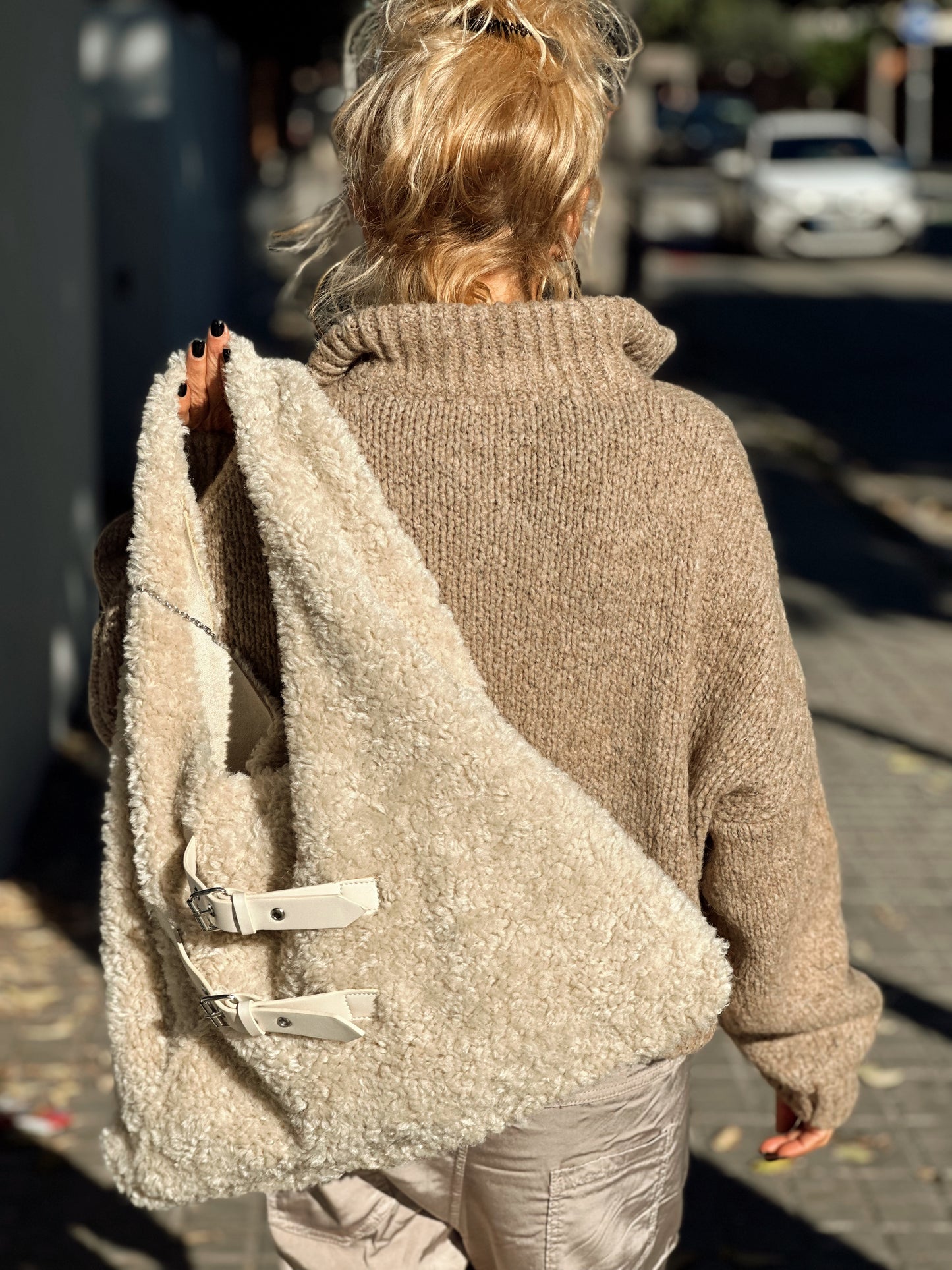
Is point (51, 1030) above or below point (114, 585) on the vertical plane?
below

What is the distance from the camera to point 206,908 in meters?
1.50

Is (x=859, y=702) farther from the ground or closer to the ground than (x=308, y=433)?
closer to the ground

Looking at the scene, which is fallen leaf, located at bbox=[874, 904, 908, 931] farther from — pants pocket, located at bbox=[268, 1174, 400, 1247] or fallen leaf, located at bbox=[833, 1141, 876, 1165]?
pants pocket, located at bbox=[268, 1174, 400, 1247]

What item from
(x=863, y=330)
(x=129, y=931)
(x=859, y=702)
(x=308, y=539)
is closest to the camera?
(x=308, y=539)

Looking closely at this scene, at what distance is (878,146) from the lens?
915 inches

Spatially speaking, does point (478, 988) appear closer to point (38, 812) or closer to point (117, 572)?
point (117, 572)

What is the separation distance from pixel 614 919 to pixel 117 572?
2.22ft

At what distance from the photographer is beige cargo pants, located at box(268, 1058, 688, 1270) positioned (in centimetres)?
166

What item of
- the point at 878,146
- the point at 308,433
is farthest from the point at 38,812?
the point at 878,146

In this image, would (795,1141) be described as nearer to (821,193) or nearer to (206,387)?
(206,387)

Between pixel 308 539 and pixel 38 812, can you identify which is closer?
pixel 308 539

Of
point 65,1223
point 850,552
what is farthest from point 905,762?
point 65,1223

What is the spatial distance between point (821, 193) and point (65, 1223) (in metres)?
20.3

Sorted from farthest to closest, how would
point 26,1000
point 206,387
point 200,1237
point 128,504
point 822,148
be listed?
point 822,148, point 128,504, point 26,1000, point 200,1237, point 206,387
